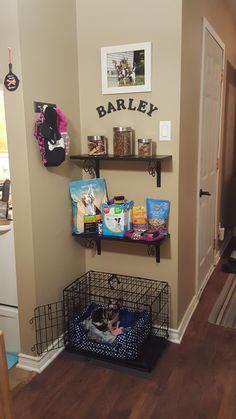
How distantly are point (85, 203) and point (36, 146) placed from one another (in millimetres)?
537

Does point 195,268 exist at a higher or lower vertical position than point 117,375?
higher

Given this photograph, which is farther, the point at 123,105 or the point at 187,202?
the point at 187,202

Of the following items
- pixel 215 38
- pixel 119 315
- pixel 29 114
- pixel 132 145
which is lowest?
pixel 119 315

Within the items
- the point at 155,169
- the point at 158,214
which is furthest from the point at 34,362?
the point at 155,169

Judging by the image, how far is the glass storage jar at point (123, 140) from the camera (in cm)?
230

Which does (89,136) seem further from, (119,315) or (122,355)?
(122,355)

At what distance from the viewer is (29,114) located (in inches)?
79.4

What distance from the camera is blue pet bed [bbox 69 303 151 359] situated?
2.25 metres

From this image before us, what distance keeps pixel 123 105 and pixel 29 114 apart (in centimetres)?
64

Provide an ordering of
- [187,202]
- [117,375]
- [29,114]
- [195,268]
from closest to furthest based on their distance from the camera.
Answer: [29,114]
[117,375]
[187,202]
[195,268]

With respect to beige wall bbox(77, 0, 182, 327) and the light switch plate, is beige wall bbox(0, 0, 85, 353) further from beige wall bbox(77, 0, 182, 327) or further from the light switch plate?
the light switch plate

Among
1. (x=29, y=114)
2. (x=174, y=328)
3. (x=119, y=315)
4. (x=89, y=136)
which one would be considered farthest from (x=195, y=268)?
(x=29, y=114)

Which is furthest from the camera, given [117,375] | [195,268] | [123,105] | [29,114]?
[195,268]

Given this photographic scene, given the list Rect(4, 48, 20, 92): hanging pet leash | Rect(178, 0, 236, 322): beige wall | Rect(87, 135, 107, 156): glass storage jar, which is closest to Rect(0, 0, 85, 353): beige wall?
Rect(4, 48, 20, 92): hanging pet leash
